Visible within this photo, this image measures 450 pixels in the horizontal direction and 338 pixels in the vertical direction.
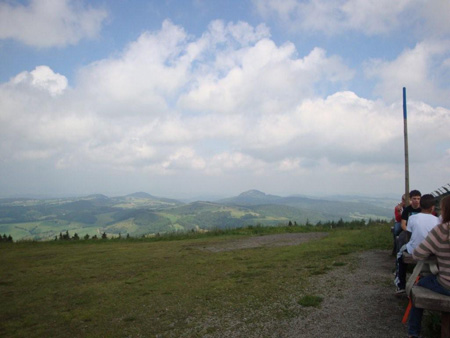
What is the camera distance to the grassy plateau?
643cm

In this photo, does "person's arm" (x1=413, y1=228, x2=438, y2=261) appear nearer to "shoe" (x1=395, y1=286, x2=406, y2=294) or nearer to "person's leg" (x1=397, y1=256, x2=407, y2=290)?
"person's leg" (x1=397, y1=256, x2=407, y2=290)

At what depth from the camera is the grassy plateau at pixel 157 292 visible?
21.1 feet

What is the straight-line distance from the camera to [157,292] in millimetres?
8828

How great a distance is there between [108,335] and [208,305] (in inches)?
90.6

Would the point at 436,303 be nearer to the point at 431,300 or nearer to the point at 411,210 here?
the point at 431,300

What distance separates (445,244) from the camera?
4.14m

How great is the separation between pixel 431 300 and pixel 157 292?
702 centimetres

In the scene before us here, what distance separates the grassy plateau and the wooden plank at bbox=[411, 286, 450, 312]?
8.96 feet

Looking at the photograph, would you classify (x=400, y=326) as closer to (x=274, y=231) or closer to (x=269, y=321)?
(x=269, y=321)

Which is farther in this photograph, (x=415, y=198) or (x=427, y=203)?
(x=415, y=198)

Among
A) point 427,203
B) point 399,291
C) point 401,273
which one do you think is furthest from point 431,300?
point 399,291

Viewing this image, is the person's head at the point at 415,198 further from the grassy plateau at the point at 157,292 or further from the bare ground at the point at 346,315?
the grassy plateau at the point at 157,292

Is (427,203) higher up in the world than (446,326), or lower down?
higher up

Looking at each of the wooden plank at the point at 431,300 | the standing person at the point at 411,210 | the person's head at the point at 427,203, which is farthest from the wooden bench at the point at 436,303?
the standing person at the point at 411,210
